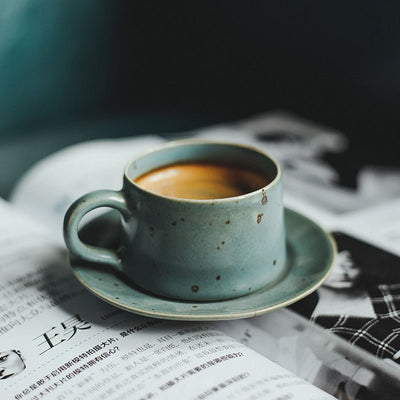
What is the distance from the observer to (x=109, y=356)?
1.19 feet

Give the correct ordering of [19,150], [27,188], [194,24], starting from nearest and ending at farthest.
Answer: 1. [27,188]
2. [19,150]
3. [194,24]

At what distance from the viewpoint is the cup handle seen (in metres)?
0.40

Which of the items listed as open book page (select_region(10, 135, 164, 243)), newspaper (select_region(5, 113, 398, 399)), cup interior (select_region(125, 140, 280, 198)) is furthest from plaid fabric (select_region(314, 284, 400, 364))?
open book page (select_region(10, 135, 164, 243))

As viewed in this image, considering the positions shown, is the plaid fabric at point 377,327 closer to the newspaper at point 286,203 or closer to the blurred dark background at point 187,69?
the newspaper at point 286,203

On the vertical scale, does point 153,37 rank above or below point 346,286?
above

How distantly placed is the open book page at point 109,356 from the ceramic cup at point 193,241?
0.03m

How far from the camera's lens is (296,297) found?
383 mm

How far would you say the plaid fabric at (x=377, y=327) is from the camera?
386 millimetres

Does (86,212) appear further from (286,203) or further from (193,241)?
(286,203)

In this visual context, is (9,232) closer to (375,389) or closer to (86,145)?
(86,145)

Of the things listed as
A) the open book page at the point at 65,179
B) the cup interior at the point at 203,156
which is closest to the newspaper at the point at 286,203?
the open book page at the point at 65,179

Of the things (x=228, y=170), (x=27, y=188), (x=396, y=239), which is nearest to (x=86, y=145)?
(x=27, y=188)

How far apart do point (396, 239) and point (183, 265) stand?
0.23 meters

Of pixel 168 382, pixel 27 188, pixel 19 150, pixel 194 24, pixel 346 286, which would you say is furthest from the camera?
pixel 194 24
